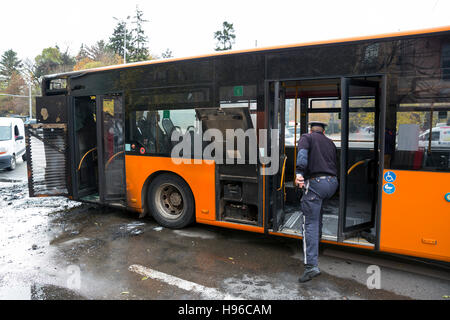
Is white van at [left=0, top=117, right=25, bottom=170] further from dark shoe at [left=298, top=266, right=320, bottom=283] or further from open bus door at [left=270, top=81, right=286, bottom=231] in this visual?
dark shoe at [left=298, top=266, right=320, bottom=283]

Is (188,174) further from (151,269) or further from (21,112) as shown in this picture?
(21,112)

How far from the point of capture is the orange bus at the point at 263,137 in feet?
13.0

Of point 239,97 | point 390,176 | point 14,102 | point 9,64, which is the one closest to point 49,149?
point 239,97

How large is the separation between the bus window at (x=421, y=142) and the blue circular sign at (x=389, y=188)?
235mm

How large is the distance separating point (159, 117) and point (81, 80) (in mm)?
2101

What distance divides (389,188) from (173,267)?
10.0ft

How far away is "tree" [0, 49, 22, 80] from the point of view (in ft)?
214

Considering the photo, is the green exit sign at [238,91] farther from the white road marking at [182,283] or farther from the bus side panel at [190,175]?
the white road marking at [182,283]

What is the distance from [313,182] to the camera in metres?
4.21

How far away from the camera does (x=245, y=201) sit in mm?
5207

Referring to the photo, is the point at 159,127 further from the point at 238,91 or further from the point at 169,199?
the point at 238,91

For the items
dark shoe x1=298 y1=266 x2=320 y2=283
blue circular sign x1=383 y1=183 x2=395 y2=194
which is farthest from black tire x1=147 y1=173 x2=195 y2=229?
blue circular sign x1=383 y1=183 x2=395 y2=194

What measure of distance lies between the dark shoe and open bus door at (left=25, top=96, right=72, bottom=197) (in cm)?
530

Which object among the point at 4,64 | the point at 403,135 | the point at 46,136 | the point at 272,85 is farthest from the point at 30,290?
the point at 4,64
